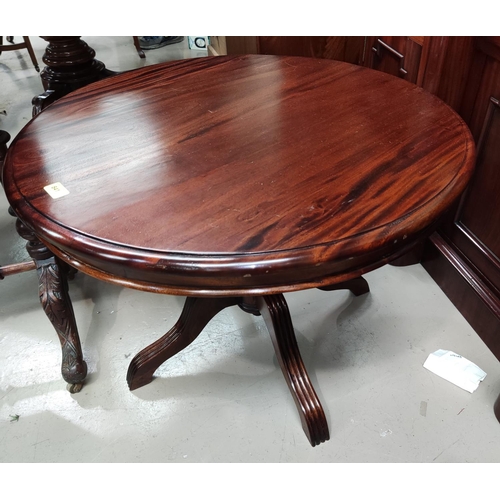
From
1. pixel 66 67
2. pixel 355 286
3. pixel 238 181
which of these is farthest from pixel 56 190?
pixel 355 286

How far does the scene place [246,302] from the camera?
1397mm

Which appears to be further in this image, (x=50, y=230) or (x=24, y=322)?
(x=24, y=322)

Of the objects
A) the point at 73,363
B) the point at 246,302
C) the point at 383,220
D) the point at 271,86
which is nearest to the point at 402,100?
the point at 271,86

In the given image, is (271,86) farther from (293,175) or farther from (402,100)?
(293,175)

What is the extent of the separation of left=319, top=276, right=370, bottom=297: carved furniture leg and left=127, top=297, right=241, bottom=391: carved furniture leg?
1.24ft

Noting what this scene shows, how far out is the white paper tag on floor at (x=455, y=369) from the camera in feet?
4.18

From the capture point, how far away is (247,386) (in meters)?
1.29

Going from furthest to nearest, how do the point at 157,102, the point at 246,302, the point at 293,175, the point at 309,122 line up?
the point at 246,302 < the point at 157,102 < the point at 309,122 < the point at 293,175

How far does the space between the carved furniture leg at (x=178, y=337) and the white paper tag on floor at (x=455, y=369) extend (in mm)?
574

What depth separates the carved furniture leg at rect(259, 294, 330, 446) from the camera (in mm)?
1131

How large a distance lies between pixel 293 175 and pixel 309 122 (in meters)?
0.21

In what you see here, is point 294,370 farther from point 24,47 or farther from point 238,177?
point 24,47

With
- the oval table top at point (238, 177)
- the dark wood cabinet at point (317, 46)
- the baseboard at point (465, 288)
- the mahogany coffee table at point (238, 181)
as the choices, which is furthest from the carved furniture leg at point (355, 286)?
the dark wood cabinet at point (317, 46)

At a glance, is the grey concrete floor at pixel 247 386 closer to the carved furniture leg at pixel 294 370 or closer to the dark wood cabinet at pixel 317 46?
the carved furniture leg at pixel 294 370
